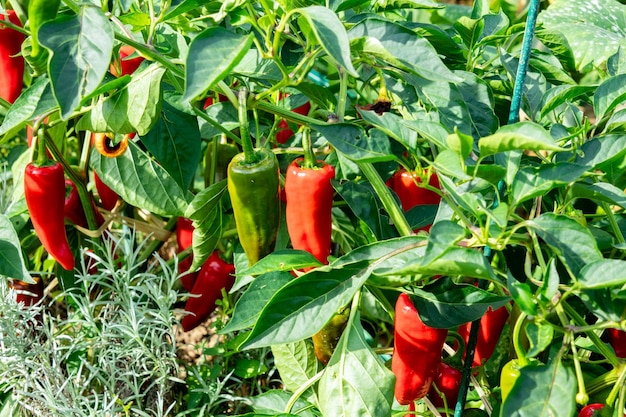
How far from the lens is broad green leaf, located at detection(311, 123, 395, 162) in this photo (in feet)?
2.95

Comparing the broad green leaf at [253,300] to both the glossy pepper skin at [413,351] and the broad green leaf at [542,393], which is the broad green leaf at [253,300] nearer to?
the glossy pepper skin at [413,351]

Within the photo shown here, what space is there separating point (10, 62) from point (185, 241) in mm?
458

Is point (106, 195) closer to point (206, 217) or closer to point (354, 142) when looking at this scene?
point (206, 217)

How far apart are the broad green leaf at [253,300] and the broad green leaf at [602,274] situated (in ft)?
1.29

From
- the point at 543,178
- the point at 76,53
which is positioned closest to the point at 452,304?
the point at 543,178

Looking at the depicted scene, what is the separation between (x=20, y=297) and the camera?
5.01 ft

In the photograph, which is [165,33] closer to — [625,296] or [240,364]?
[240,364]

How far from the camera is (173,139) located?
1.15m

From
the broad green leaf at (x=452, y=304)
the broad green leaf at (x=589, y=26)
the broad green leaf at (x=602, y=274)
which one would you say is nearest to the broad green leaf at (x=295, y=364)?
the broad green leaf at (x=452, y=304)

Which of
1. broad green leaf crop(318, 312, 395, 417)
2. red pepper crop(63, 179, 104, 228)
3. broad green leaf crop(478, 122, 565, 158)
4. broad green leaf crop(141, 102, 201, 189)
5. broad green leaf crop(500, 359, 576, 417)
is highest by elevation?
broad green leaf crop(478, 122, 565, 158)

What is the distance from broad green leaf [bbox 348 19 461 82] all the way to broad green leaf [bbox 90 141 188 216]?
482mm

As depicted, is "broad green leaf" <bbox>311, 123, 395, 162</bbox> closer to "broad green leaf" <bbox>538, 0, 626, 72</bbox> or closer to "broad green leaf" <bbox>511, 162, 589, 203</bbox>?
"broad green leaf" <bbox>511, 162, 589, 203</bbox>

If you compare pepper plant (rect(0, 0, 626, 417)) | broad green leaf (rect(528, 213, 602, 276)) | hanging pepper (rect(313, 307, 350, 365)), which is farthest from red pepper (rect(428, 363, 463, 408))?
broad green leaf (rect(528, 213, 602, 276))

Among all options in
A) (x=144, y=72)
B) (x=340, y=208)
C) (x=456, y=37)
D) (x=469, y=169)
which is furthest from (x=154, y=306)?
(x=469, y=169)
